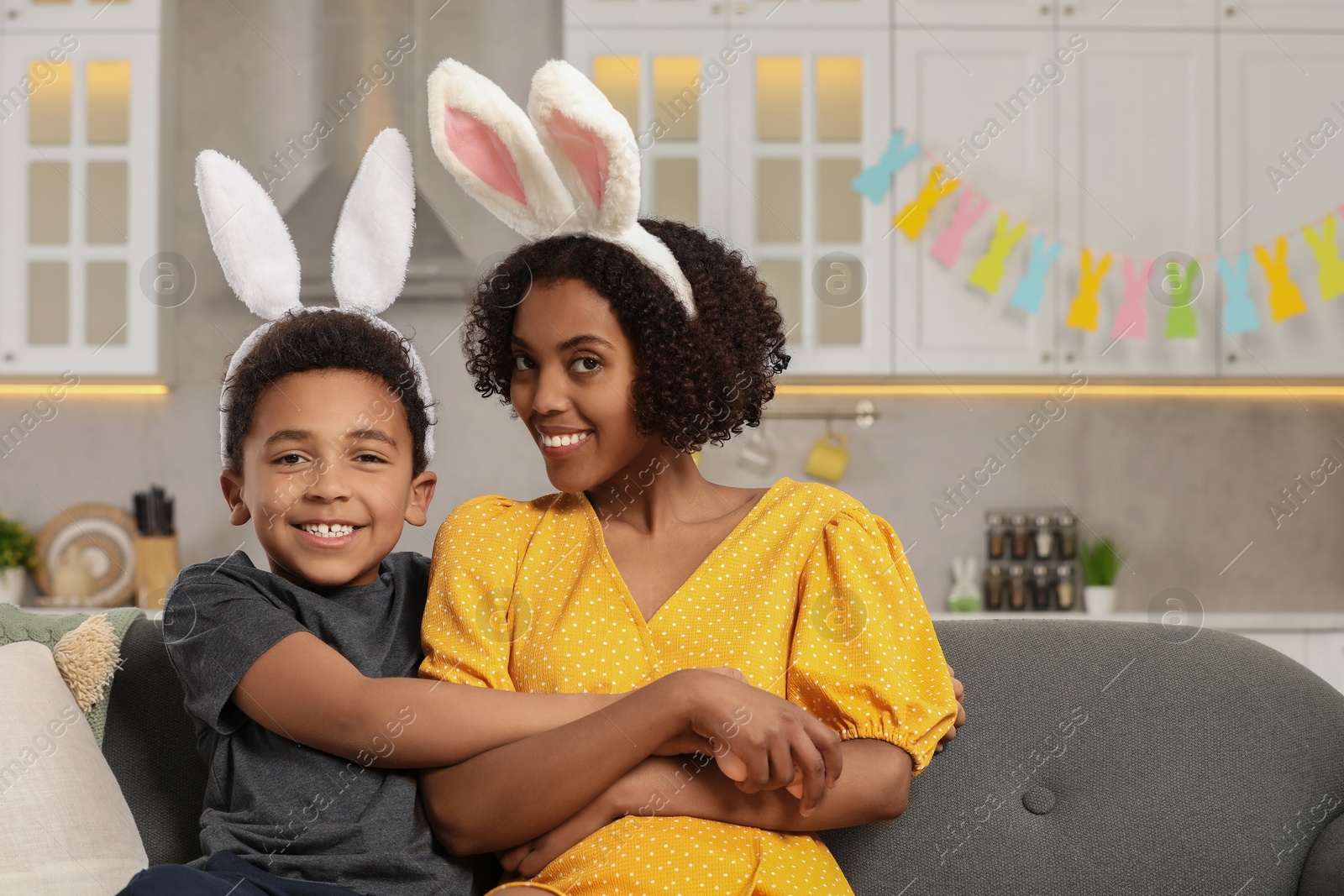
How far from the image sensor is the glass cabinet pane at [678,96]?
3.01m

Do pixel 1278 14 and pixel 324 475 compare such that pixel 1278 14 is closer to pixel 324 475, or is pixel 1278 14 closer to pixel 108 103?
pixel 324 475

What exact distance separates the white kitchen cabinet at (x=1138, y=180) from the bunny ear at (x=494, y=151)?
2.14 m

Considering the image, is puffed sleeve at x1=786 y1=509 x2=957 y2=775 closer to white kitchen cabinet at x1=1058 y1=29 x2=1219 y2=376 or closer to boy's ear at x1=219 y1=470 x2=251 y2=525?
boy's ear at x1=219 y1=470 x2=251 y2=525

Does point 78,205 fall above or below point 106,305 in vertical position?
above

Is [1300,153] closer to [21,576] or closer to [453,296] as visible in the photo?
[453,296]

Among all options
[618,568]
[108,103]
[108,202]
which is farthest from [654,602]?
[108,103]

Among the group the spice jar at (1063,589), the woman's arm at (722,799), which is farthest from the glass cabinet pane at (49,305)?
the spice jar at (1063,589)

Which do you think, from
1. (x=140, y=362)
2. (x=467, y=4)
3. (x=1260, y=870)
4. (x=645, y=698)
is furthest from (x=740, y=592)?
(x=467, y=4)

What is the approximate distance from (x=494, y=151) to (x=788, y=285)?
1892mm

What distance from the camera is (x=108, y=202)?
3076 mm

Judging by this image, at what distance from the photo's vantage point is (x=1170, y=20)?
3041mm

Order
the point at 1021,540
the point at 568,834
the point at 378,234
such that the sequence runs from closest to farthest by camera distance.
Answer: the point at 568,834
the point at 378,234
the point at 1021,540

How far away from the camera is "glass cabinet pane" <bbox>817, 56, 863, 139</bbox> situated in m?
3.04

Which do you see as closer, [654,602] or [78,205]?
[654,602]
